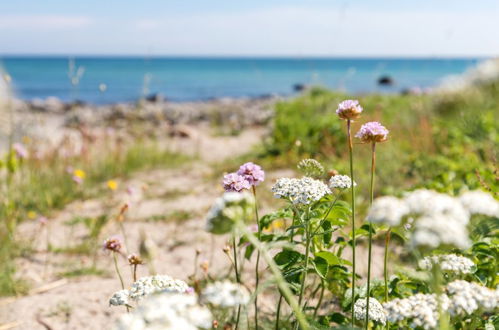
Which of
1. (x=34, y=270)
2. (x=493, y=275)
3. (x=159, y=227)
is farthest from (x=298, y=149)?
(x=493, y=275)

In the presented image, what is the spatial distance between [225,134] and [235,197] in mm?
9317

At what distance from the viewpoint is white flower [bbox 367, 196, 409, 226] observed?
108 cm

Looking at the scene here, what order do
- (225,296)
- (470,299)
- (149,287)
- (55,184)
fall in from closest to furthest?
(225,296)
(470,299)
(149,287)
(55,184)

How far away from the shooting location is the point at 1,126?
163 inches

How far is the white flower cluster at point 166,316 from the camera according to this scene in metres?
0.96

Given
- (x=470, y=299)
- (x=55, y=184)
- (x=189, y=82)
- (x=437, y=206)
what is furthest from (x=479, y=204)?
(x=189, y=82)

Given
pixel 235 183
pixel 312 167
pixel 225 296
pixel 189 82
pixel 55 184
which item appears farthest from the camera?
pixel 189 82

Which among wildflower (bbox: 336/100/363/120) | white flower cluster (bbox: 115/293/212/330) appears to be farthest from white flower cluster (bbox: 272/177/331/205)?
white flower cluster (bbox: 115/293/212/330)

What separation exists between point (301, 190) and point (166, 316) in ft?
2.51

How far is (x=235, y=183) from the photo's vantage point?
5.85ft

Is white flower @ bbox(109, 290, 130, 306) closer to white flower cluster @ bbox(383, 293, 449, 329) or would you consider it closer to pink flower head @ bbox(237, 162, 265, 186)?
pink flower head @ bbox(237, 162, 265, 186)

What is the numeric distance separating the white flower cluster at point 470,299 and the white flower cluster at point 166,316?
651 millimetres

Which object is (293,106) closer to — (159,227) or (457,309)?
(159,227)

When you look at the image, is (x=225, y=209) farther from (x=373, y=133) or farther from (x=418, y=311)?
(x=373, y=133)
